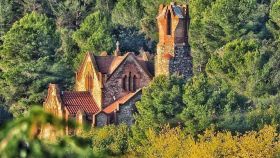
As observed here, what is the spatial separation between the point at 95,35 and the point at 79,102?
12165mm

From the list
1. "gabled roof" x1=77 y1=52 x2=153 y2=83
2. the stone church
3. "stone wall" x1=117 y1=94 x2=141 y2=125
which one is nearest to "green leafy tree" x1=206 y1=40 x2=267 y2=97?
the stone church

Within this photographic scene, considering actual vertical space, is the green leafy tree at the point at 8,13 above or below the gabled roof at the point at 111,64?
above

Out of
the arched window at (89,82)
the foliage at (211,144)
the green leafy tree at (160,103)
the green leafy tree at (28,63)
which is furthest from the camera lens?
the green leafy tree at (28,63)

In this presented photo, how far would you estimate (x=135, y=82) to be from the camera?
4119cm

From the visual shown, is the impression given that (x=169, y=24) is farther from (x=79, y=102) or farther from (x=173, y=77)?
(x=79, y=102)

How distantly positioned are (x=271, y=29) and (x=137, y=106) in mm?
19815

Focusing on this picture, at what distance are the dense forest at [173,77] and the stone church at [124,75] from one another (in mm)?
1812

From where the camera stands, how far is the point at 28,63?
49.6m

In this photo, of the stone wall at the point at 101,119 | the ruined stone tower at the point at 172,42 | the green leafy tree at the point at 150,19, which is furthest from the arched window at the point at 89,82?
the green leafy tree at the point at 150,19

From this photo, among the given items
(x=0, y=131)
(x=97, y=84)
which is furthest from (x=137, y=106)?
(x=0, y=131)

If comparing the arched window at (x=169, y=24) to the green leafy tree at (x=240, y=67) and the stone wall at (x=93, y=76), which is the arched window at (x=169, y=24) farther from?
the green leafy tree at (x=240, y=67)

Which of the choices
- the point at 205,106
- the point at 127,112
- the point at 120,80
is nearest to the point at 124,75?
the point at 120,80

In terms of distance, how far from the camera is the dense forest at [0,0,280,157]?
1412 inches

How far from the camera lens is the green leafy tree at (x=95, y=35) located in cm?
5300
